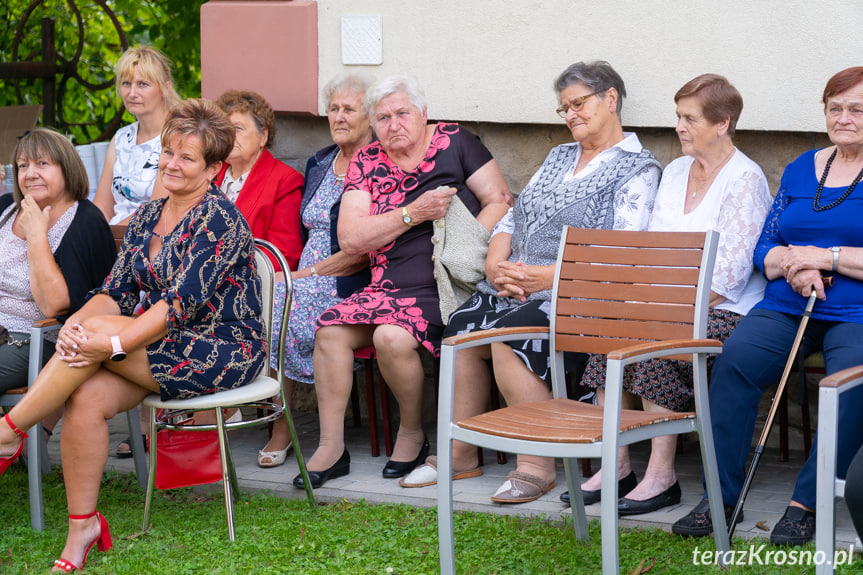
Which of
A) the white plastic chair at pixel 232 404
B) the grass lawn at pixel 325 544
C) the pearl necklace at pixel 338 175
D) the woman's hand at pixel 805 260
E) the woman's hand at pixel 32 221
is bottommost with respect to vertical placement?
the grass lawn at pixel 325 544

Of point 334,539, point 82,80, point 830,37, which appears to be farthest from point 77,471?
point 82,80

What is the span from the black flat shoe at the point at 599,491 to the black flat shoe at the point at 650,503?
11 centimetres

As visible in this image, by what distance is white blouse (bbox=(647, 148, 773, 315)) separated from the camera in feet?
12.0

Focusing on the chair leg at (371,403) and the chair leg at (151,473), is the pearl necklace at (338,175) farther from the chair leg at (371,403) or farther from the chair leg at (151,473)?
the chair leg at (151,473)

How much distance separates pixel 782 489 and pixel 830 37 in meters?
1.74

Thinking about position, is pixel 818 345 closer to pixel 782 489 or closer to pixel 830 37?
pixel 782 489

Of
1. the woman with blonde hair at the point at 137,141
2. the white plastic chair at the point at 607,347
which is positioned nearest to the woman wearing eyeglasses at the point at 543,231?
the white plastic chair at the point at 607,347

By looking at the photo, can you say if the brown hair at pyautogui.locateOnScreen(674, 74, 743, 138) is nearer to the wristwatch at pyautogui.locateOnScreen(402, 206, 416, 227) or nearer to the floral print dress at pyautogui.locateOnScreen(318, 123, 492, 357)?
the floral print dress at pyautogui.locateOnScreen(318, 123, 492, 357)

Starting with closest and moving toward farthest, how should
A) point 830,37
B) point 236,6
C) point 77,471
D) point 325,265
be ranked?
point 77,471 → point 830,37 → point 325,265 → point 236,6

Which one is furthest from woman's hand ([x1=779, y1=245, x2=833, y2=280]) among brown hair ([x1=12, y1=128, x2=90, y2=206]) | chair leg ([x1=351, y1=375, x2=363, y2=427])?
brown hair ([x1=12, y1=128, x2=90, y2=206])

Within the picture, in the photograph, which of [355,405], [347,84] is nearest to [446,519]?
[355,405]

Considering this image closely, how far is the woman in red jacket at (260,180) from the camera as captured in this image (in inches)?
185

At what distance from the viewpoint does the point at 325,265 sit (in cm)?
457

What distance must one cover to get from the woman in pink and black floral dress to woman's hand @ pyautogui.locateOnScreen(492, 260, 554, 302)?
0.33 m
